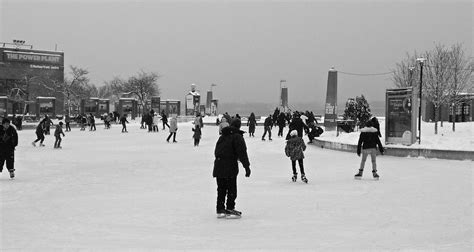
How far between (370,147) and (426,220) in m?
4.96

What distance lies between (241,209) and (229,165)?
3.76ft

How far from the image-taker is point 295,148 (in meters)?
11.8

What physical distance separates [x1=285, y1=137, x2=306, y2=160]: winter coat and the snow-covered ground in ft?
2.03

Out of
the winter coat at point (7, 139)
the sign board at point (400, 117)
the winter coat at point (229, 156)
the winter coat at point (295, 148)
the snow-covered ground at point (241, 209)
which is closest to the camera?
the snow-covered ground at point (241, 209)

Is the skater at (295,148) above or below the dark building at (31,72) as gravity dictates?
below

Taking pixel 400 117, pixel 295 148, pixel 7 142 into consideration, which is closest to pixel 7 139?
pixel 7 142

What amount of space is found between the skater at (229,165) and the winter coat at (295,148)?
3.96 m

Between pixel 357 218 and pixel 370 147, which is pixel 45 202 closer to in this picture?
pixel 357 218

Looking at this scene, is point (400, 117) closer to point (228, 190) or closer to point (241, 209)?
point (241, 209)

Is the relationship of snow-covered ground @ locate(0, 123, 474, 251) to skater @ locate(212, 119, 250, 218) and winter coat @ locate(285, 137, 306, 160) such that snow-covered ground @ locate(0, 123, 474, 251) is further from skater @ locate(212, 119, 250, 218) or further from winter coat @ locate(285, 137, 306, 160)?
winter coat @ locate(285, 137, 306, 160)

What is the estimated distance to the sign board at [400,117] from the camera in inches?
787

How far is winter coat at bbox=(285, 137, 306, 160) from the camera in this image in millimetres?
11758

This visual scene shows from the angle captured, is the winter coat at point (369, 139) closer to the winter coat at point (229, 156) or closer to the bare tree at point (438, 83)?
the winter coat at point (229, 156)

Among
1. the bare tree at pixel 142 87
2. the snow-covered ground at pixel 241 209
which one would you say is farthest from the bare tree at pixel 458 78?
the bare tree at pixel 142 87
